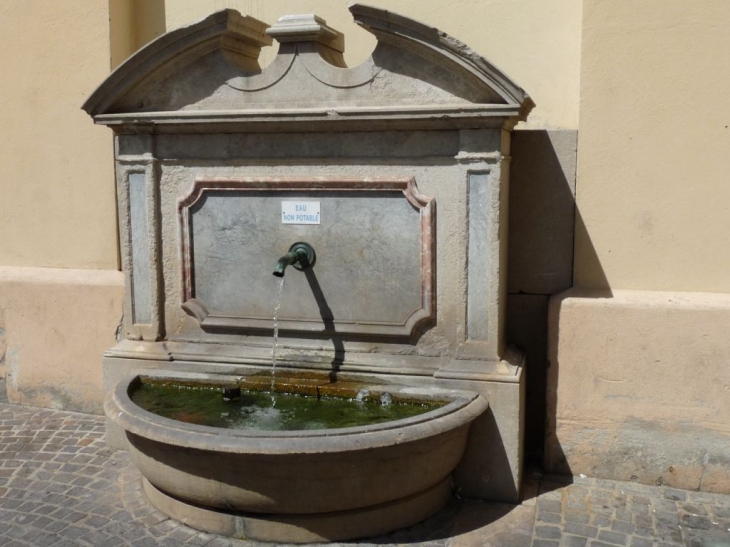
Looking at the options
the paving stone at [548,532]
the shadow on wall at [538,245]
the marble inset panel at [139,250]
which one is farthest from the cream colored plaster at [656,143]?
the marble inset panel at [139,250]

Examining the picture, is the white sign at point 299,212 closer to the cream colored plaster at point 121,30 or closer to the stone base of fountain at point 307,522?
the stone base of fountain at point 307,522

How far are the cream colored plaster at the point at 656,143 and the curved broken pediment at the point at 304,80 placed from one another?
620 mm

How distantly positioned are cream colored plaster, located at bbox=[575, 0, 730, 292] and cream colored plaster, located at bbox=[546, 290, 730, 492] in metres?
0.22

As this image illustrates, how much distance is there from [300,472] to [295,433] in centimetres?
20

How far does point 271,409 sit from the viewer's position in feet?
15.6

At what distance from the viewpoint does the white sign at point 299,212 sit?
5133 mm

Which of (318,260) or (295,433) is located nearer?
(295,433)

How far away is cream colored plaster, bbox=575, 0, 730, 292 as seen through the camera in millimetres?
4762

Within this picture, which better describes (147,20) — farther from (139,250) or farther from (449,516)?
(449,516)

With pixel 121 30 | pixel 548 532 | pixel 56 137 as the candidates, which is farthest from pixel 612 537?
pixel 121 30

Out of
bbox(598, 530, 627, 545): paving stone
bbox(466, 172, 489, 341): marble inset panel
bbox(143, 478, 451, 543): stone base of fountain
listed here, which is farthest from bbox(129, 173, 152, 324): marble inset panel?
bbox(598, 530, 627, 545): paving stone

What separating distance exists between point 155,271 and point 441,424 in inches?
86.8

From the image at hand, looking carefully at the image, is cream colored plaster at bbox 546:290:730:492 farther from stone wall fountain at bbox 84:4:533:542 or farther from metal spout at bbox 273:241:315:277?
metal spout at bbox 273:241:315:277

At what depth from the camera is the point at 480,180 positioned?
15.6ft
